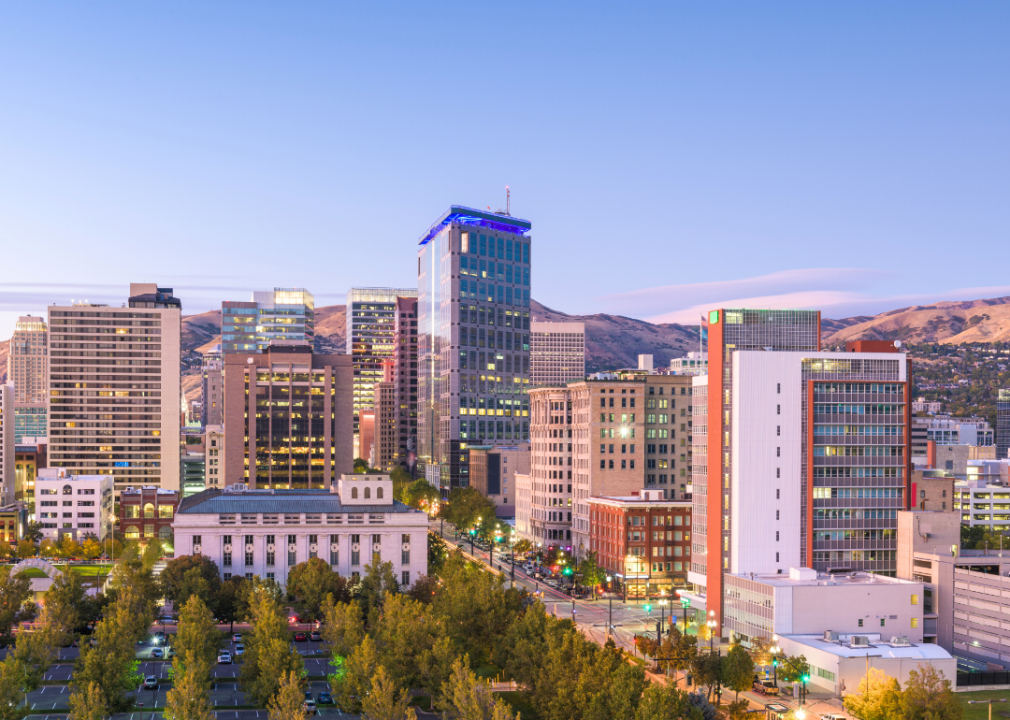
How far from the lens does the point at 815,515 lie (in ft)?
542

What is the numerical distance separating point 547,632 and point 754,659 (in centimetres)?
3168

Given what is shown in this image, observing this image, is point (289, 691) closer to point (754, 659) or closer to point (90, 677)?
point (90, 677)

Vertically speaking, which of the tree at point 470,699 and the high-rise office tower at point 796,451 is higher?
the high-rise office tower at point 796,451

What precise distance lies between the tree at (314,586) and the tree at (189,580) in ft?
40.7

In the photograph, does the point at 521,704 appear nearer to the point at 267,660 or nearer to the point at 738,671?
the point at 738,671

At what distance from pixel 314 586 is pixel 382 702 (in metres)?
64.2

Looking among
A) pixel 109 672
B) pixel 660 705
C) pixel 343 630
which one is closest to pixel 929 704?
pixel 660 705

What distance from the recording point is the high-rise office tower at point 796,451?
16350 centimetres

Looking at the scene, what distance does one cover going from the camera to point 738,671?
12588cm

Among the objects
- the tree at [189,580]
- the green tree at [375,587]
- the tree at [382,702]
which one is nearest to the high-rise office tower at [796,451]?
the green tree at [375,587]

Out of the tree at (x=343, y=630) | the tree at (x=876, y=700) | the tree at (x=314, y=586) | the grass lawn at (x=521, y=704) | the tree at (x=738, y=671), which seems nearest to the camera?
the tree at (x=876, y=700)

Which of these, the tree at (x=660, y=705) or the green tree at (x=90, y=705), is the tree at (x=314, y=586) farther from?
the tree at (x=660, y=705)

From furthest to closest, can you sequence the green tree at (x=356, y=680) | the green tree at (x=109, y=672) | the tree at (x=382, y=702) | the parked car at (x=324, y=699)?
the parked car at (x=324, y=699) < the green tree at (x=109, y=672) < the green tree at (x=356, y=680) < the tree at (x=382, y=702)

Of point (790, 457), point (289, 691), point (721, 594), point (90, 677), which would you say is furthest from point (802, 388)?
point (90, 677)
